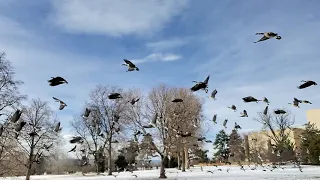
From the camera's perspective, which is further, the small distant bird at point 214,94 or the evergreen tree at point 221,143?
the evergreen tree at point 221,143

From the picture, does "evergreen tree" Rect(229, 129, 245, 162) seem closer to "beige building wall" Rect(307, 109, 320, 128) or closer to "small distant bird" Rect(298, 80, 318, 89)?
"beige building wall" Rect(307, 109, 320, 128)

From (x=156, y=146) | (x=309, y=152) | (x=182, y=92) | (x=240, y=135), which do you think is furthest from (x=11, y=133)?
(x=240, y=135)

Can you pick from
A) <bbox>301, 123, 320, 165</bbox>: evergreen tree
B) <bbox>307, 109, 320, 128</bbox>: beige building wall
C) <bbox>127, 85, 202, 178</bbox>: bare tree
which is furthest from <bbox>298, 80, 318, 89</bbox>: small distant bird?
<bbox>307, 109, 320, 128</bbox>: beige building wall

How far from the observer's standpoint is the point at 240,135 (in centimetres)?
7906

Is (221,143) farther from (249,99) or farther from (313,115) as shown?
(249,99)

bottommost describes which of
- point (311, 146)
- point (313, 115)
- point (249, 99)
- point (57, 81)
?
point (311, 146)

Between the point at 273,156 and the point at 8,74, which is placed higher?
the point at 8,74

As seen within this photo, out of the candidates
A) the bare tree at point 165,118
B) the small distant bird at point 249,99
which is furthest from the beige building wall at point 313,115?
the small distant bird at point 249,99

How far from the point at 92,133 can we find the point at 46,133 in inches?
641

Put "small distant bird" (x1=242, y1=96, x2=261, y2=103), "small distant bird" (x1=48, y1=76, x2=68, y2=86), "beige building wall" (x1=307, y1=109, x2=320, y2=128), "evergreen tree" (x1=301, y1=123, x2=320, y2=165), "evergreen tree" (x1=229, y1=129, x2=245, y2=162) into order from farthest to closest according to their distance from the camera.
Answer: "evergreen tree" (x1=229, y1=129, x2=245, y2=162)
"beige building wall" (x1=307, y1=109, x2=320, y2=128)
"evergreen tree" (x1=301, y1=123, x2=320, y2=165)
"small distant bird" (x1=242, y1=96, x2=261, y2=103)
"small distant bird" (x1=48, y1=76, x2=68, y2=86)

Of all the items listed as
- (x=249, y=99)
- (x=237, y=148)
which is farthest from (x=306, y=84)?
(x=237, y=148)

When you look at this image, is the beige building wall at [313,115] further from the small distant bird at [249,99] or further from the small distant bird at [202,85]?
the small distant bird at [202,85]

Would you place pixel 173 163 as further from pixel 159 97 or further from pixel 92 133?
pixel 159 97

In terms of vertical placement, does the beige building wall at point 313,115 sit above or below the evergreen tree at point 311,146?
above
